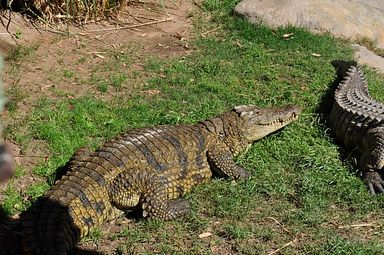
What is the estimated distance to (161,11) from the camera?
7.97 metres

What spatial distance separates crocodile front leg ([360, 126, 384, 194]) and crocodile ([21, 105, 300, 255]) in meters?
0.75

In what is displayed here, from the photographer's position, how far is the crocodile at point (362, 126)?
4848 millimetres

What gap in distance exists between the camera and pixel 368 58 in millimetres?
7211

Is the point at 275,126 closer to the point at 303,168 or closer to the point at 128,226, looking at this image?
the point at 303,168

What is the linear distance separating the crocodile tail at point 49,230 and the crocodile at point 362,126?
2.50 m

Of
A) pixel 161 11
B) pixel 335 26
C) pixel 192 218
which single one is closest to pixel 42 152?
pixel 192 218

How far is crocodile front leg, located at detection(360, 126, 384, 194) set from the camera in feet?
15.6

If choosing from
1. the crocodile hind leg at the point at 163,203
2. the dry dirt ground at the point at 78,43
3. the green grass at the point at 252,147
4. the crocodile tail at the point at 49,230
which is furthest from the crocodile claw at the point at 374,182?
the dry dirt ground at the point at 78,43

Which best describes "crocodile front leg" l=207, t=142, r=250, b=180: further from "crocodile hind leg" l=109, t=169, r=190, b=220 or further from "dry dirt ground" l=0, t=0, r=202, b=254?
"dry dirt ground" l=0, t=0, r=202, b=254

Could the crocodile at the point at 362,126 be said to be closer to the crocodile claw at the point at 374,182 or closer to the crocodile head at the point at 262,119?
the crocodile claw at the point at 374,182

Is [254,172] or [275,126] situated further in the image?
[275,126]

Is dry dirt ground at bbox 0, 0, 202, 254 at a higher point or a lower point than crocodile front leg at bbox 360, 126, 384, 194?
lower

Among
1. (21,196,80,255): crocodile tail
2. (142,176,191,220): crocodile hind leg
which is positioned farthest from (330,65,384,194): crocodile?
(21,196,80,255): crocodile tail

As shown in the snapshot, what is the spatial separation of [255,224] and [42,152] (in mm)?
1971
